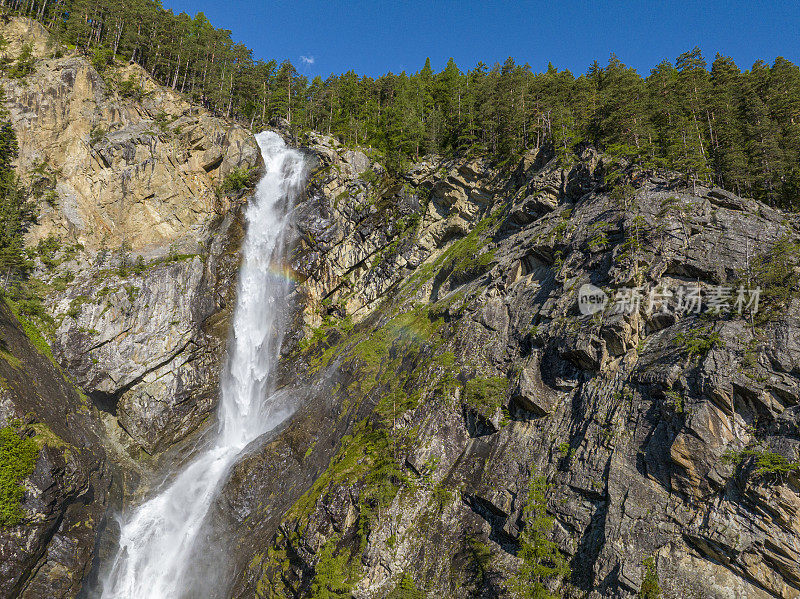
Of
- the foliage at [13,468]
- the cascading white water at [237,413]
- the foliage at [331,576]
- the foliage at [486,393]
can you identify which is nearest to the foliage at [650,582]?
the foliage at [486,393]

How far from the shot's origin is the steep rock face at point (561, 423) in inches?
570

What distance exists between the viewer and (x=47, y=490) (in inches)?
823

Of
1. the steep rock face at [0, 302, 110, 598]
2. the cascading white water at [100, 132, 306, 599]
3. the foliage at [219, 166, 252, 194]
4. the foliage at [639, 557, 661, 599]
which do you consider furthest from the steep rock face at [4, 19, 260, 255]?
the foliage at [639, 557, 661, 599]

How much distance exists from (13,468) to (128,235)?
21.7 meters

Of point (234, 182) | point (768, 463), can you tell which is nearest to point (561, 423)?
point (768, 463)

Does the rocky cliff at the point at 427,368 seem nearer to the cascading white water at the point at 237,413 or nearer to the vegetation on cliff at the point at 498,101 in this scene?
the cascading white water at the point at 237,413

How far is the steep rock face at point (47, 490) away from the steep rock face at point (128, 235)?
15.3 feet

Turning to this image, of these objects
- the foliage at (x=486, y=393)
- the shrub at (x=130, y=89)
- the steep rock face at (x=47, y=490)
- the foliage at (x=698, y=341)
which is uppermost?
the shrub at (x=130, y=89)

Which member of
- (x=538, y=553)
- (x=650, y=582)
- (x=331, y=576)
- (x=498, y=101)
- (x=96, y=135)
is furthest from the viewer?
(x=498, y=101)

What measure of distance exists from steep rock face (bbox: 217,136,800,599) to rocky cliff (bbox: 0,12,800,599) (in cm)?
11

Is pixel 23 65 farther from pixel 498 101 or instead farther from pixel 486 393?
pixel 486 393

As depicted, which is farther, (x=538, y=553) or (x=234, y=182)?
(x=234, y=182)

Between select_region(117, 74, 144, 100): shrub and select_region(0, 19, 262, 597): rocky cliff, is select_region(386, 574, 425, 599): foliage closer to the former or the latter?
select_region(0, 19, 262, 597): rocky cliff

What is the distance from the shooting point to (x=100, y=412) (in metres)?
29.4
